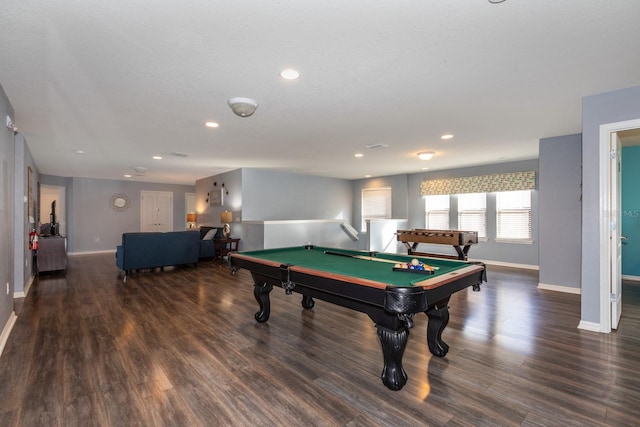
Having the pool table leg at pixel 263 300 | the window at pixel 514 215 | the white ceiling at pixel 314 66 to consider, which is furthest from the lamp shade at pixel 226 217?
the window at pixel 514 215

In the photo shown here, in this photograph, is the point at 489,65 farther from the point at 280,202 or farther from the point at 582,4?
the point at 280,202

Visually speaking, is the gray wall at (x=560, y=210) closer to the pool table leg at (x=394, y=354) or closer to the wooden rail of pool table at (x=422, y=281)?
the wooden rail of pool table at (x=422, y=281)

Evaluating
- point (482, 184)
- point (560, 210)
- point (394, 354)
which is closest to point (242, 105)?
point (394, 354)

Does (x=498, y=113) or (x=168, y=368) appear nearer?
(x=168, y=368)

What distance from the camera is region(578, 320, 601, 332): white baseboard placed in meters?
3.05

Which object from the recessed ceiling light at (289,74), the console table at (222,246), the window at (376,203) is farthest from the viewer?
the window at (376,203)

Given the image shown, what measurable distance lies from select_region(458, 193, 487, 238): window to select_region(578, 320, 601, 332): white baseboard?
432 cm

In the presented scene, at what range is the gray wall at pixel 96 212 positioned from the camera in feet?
29.8

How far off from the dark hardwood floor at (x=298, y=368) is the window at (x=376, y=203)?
5623 mm

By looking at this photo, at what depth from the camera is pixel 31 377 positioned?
2188 mm

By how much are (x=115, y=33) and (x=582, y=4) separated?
2763mm

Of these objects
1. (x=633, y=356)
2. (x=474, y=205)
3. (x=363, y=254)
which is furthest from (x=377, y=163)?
(x=633, y=356)

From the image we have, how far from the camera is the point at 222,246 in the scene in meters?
7.45

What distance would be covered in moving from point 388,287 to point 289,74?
1.86 meters
